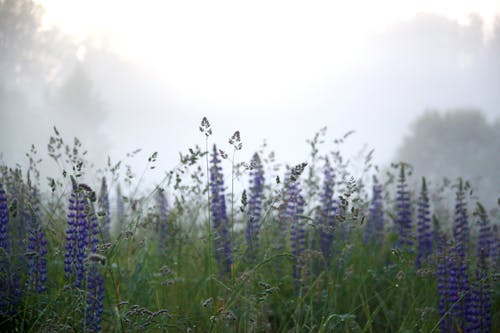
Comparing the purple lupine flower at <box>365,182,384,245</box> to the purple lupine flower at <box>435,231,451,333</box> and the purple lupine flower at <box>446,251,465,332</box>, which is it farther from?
the purple lupine flower at <box>446,251,465,332</box>

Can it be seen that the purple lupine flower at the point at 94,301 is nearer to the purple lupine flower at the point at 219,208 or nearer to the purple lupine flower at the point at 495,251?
the purple lupine flower at the point at 219,208

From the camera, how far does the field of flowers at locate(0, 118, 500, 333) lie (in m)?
2.61

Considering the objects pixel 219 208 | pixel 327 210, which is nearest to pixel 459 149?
pixel 327 210

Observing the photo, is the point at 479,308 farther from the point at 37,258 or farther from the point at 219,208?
the point at 37,258

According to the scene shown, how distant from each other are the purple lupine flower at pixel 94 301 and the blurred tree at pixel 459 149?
953 inches

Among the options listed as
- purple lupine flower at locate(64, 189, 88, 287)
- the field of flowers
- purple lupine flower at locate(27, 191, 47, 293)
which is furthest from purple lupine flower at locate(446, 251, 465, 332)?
purple lupine flower at locate(27, 191, 47, 293)

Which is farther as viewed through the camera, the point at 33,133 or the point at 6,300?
the point at 33,133

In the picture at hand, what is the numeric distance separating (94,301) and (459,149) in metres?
25.9

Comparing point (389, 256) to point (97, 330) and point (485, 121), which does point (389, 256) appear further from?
point (485, 121)

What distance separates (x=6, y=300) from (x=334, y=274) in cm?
271

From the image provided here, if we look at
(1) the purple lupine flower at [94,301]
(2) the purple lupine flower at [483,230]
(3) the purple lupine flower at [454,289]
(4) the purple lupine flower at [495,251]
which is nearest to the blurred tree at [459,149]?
(4) the purple lupine flower at [495,251]

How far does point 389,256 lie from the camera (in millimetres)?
5035

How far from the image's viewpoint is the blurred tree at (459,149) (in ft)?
78.6

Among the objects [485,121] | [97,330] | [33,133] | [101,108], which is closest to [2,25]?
[97,330]
